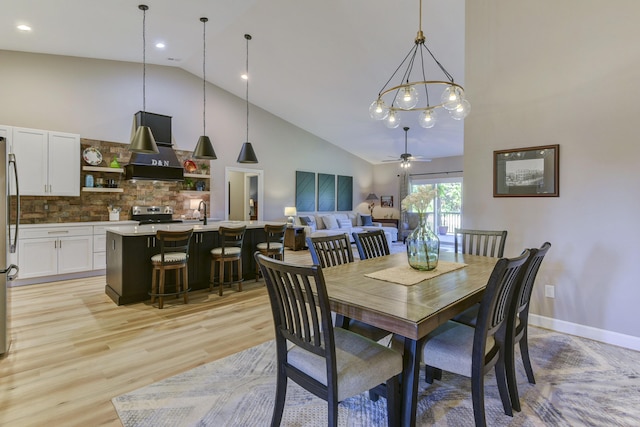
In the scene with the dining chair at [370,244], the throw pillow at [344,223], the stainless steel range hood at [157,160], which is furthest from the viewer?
the throw pillow at [344,223]

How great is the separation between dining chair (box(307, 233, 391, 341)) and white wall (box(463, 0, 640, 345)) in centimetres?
183

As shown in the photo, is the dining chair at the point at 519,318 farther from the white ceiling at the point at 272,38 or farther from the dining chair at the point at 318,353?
the white ceiling at the point at 272,38

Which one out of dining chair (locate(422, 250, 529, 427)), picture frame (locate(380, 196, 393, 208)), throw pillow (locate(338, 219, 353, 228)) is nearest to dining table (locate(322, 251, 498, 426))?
dining chair (locate(422, 250, 529, 427))

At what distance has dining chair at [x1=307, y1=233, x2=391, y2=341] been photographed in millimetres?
2106

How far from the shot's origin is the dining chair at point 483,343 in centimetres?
151

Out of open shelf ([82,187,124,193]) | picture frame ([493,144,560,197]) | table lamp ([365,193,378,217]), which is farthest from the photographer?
table lamp ([365,193,378,217])

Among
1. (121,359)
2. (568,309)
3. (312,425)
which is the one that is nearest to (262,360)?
(312,425)

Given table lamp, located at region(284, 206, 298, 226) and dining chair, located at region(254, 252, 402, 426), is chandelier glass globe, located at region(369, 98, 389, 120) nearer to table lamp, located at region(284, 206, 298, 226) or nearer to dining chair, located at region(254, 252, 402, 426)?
dining chair, located at region(254, 252, 402, 426)

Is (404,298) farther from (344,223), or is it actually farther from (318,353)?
(344,223)

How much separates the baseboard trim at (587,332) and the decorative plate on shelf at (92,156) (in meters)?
6.76

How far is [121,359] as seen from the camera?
8.21 feet

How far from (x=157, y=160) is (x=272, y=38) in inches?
116

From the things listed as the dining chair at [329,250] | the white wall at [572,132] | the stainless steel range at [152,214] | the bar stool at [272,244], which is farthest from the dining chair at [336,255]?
the stainless steel range at [152,214]

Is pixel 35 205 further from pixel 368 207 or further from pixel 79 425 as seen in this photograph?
pixel 368 207
